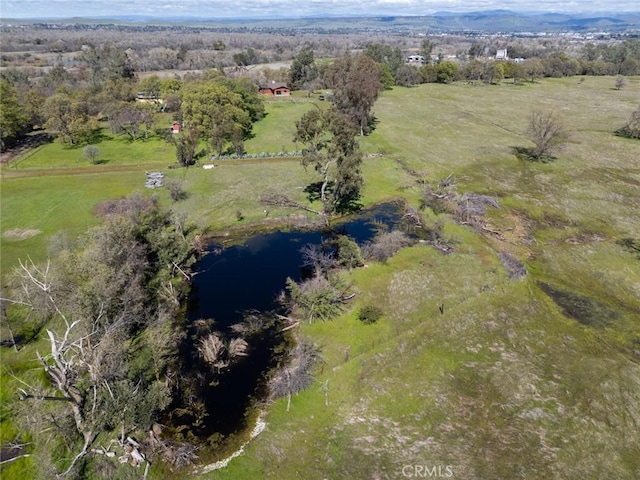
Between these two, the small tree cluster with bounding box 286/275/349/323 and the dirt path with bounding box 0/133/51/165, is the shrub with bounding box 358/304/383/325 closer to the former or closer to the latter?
the small tree cluster with bounding box 286/275/349/323

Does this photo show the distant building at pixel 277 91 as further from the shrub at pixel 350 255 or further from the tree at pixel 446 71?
the shrub at pixel 350 255

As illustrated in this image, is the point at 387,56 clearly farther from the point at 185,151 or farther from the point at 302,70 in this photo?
the point at 185,151

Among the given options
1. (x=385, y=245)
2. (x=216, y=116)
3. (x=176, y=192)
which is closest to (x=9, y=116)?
(x=216, y=116)

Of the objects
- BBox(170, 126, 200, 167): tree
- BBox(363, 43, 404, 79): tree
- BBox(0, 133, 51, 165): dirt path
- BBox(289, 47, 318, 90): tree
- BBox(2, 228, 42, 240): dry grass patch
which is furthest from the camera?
BBox(363, 43, 404, 79): tree

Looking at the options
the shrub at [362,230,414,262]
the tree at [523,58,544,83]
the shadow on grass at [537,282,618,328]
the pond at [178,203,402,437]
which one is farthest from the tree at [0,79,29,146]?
the tree at [523,58,544,83]

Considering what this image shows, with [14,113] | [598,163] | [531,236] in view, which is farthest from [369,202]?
[14,113]

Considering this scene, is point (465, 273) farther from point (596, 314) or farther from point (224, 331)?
point (224, 331)

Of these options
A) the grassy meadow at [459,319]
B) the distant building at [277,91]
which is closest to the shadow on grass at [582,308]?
the grassy meadow at [459,319]
